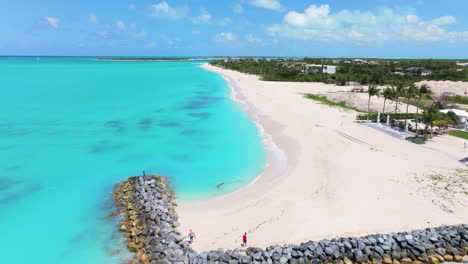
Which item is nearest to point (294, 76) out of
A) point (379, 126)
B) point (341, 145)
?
point (379, 126)

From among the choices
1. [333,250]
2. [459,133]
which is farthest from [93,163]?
[459,133]

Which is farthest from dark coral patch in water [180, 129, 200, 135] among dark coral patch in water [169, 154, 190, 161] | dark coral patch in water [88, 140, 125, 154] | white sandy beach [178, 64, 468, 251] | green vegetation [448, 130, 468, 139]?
green vegetation [448, 130, 468, 139]

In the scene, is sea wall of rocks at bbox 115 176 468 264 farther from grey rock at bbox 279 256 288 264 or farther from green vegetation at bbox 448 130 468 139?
green vegetation at bbox 448 130 468 139

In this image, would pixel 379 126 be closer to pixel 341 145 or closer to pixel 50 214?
pixel 341 145

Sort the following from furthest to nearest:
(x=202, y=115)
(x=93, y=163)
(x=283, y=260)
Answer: (x=202, y=115) → (x=93, y=163) → (x=283, y=260)

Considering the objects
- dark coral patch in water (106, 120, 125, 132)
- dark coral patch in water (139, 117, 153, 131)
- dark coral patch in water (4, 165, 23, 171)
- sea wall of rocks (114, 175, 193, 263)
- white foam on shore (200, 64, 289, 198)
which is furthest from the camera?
dark coral patch in water (139, 117, 153, 131)

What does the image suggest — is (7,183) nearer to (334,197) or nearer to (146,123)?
(146,123)

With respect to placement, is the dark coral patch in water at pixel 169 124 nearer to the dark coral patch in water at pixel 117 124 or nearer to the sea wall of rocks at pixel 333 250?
the dark coral patch in water at pixel 117 124
